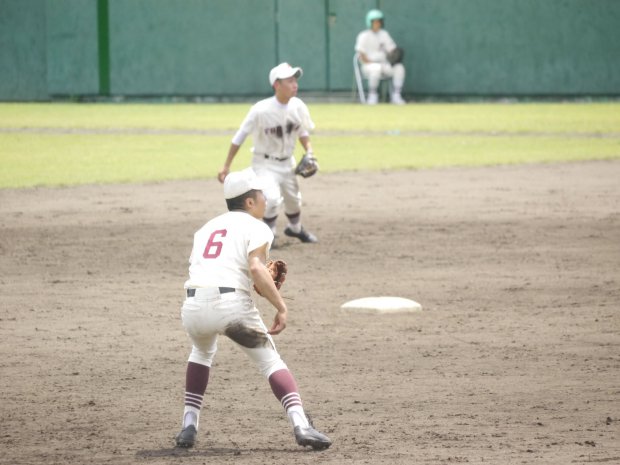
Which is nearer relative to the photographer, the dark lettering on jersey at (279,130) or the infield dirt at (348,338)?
the infield dirt at (348,338)

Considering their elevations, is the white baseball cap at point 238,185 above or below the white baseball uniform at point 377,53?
above

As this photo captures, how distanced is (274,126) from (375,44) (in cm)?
2014

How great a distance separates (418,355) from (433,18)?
2618 centimetres

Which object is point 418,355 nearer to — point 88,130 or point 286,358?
point 286,358

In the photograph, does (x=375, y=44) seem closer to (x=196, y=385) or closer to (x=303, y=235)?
(x=303, y=235)

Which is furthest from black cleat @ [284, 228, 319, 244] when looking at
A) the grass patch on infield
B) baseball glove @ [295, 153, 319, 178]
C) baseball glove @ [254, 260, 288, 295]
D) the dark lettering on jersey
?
baseball glove @ [254, 260, 288, 295]

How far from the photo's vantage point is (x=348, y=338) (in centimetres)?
863

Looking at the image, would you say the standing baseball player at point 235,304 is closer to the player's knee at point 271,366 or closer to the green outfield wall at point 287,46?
the player's knee at point 271,366

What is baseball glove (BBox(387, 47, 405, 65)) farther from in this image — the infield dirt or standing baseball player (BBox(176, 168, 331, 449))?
standing baseball player (BBox(176, 168, 331, 449))

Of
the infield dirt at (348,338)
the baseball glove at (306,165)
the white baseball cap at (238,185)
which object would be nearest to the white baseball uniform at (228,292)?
the white baseball cap at (238,185)

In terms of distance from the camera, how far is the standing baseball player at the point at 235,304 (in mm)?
5805

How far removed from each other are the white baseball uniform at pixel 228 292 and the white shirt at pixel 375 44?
26678 mm

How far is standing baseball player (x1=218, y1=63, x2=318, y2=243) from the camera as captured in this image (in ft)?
40.5

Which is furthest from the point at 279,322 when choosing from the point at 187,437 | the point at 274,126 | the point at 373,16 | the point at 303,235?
the point at 373,16
